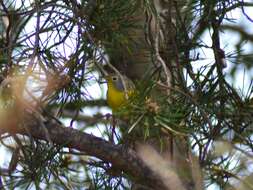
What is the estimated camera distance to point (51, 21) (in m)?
2.22

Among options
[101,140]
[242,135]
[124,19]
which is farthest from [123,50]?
[242,135]

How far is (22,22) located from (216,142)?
0.76 metres

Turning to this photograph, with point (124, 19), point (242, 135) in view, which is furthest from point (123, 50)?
point (242, 135)

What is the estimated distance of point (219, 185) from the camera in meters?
2.15

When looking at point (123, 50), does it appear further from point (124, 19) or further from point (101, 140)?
point (101, 140)

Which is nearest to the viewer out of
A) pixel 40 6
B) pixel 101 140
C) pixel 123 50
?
pixel 40 6

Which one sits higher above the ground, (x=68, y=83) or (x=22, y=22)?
(x=22, y=22)

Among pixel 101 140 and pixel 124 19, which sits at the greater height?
pixel 124 19

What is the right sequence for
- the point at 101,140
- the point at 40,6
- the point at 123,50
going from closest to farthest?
the point at 40,6 → the point at 101,140 → the point at 123,50

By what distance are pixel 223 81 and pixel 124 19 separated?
1.31 ft

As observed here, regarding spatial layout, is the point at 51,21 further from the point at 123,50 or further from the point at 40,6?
the point at 123,50

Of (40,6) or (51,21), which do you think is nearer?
(40,6)

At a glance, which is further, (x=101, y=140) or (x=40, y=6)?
(x=101, y=140)

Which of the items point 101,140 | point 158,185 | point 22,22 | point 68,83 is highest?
point 22,22
